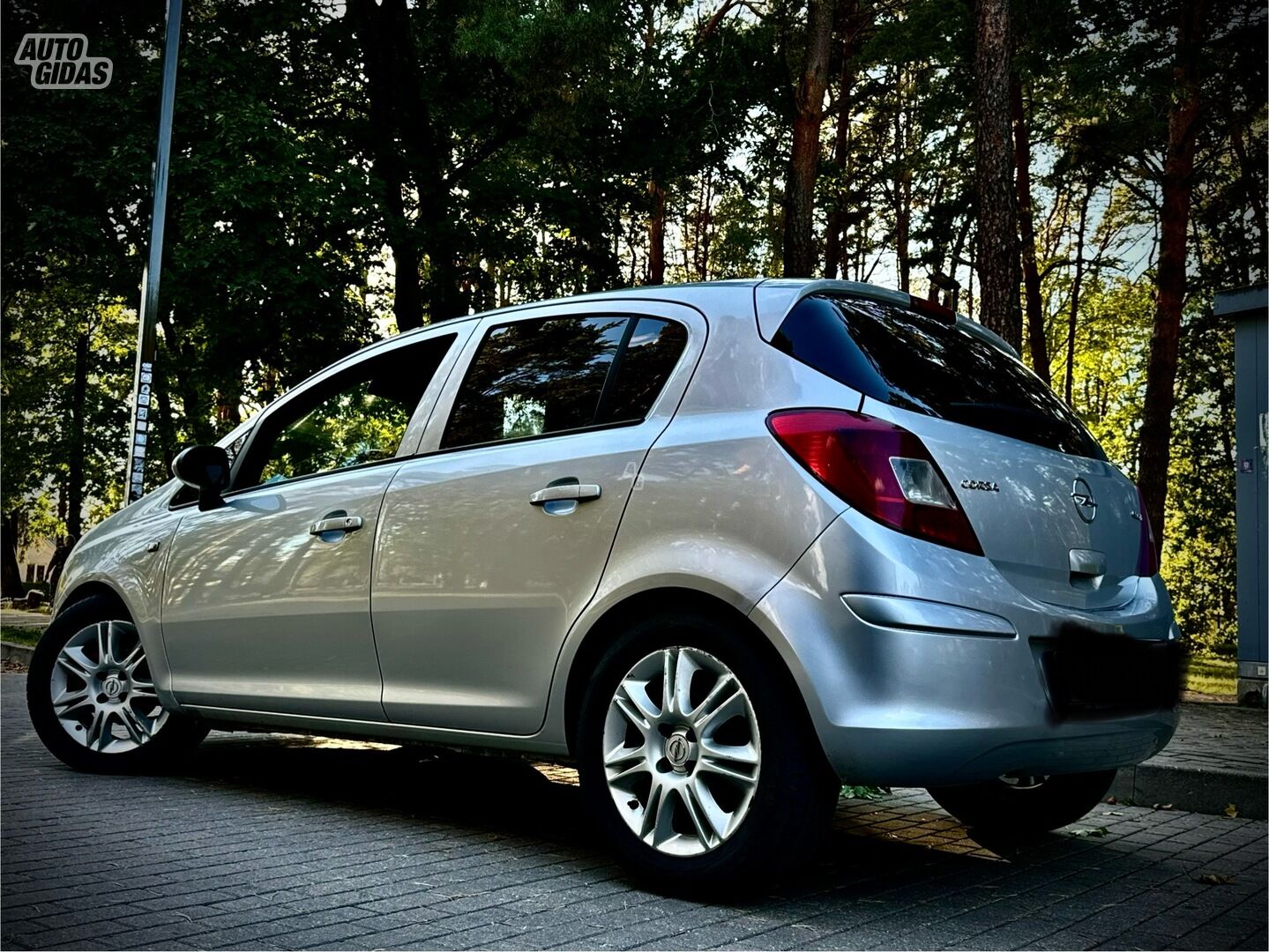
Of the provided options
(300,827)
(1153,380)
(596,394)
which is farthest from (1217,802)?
(1153,380)

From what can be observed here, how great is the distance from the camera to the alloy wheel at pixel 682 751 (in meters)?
3.74

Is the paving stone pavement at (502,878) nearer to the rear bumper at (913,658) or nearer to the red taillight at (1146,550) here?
the rear bumper at (913,658)

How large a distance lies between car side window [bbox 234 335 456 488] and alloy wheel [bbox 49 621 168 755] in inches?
41.7

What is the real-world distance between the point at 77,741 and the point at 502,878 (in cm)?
298

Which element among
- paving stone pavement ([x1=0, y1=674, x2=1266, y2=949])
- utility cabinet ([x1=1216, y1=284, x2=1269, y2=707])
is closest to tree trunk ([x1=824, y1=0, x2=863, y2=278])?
utility cabinet ([x1=1216, y1=284, x2=1269, y2=707])

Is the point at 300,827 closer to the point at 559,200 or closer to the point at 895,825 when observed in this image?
the point at 895,825

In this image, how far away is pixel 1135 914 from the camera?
12.8ft

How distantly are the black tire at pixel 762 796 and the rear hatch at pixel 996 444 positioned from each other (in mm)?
723

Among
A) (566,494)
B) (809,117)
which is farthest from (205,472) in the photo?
(809,117)

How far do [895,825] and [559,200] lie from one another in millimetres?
16457

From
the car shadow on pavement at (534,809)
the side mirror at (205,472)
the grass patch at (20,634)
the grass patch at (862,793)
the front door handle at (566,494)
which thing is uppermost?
the side mirror at (205,472)

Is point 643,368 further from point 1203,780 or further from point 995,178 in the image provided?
point 995,178

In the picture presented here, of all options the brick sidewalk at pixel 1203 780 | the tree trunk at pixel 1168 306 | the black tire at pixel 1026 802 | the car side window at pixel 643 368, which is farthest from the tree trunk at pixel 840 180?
the car side window at pixel 643 368

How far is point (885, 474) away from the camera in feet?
11.8
